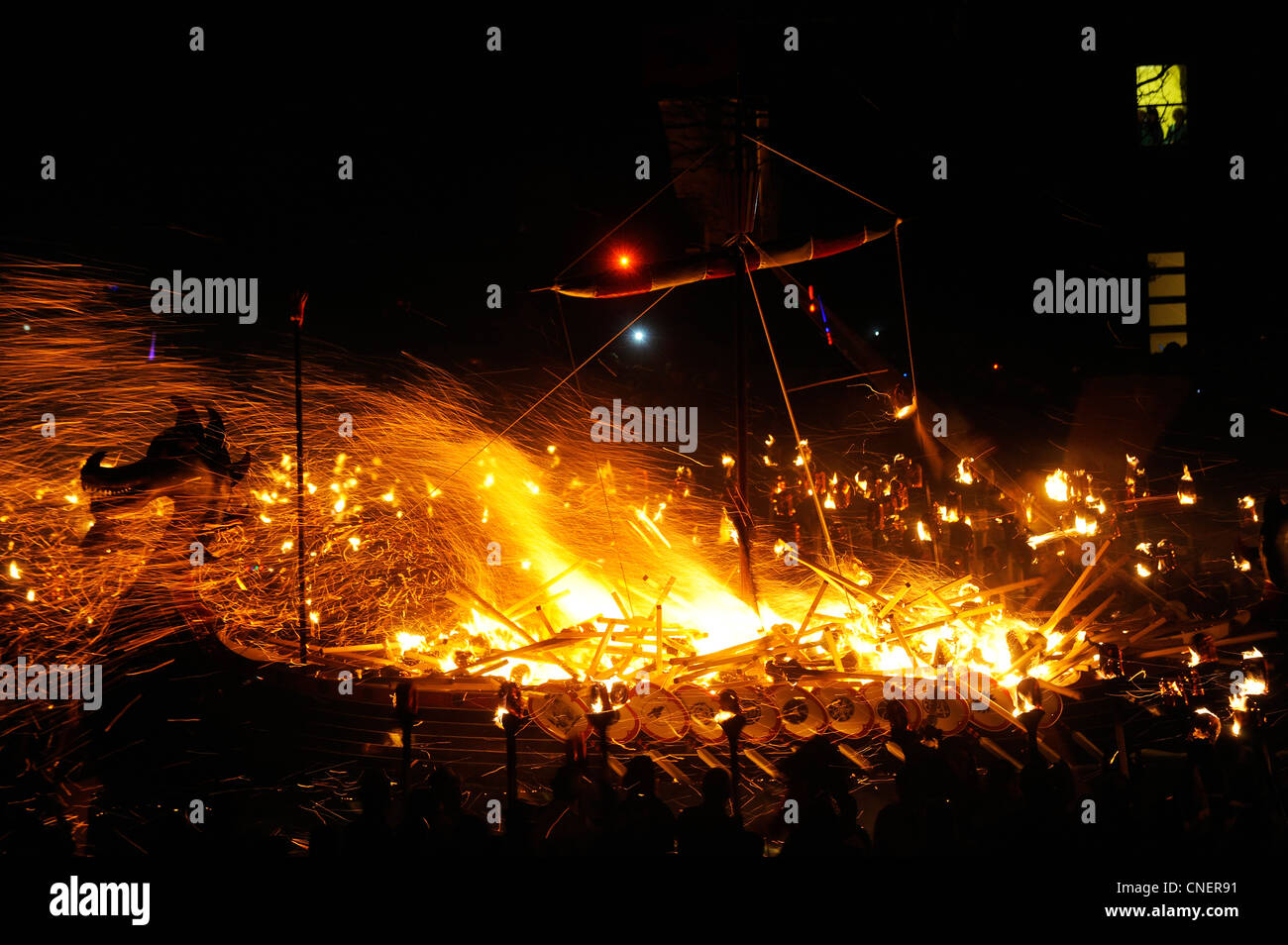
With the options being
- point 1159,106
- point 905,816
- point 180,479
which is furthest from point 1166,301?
point 180,479

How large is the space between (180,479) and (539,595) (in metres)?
3.13

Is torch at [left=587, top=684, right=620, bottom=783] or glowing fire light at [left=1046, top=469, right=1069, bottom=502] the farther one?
glowing fire light at [left=1046, top=469, right=1069, bottom=502]

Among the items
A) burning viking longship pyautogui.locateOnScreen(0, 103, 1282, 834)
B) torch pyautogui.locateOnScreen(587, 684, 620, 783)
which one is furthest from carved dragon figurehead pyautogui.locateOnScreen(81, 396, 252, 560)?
torch pyautogui.locateOnScreen(587, 684, 620, 783)

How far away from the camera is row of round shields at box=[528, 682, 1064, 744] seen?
19.2 feet

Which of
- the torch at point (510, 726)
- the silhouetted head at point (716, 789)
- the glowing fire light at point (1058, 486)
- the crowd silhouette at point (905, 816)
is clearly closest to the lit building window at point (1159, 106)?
the glowing fire light at point (1058, 486)

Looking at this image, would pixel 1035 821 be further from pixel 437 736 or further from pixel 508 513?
Answer: pixel 508 513

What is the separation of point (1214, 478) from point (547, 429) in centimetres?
1164

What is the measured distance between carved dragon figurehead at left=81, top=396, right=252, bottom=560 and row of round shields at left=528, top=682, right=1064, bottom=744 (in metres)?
2.72

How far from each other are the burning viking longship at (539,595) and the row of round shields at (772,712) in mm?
20

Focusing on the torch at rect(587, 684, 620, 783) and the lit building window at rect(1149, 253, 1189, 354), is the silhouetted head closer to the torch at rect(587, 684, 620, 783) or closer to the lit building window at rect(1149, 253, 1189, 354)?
the torch at rect(587, 684, 620, 783)

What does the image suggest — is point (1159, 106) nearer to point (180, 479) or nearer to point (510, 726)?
point (510, 726)

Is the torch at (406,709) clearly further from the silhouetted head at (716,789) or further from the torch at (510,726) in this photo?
the silhouetted head at (716,789)

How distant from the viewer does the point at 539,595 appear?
7.80 metres

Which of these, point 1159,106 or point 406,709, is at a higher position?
point 1159,106
